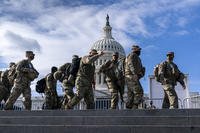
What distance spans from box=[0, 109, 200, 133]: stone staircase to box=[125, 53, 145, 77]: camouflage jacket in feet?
5.72

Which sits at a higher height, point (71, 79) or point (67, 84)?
point (71, 79)

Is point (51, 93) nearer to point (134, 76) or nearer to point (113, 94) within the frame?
point (113, 94)

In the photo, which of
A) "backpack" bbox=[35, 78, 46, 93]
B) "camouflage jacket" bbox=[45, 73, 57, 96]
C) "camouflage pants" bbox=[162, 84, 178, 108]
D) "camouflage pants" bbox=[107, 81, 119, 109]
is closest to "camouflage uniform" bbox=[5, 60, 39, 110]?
"camouflage jacket" bbox=[45, 73, 57, 96]

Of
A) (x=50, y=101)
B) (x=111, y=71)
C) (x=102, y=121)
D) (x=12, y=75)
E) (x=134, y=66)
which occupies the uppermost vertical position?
(x=134, y=66)

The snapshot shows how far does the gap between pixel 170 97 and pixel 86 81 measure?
9.18 ft

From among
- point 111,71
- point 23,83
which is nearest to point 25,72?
point 23,83

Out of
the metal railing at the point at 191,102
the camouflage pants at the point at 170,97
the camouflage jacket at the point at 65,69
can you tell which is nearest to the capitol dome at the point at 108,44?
the metal railing at the point at 191,102

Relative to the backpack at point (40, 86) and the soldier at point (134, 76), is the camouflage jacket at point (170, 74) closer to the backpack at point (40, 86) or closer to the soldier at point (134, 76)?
the soldier at point (134, 76)

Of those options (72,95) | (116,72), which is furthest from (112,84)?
(72,95)

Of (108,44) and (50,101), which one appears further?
(108,44)

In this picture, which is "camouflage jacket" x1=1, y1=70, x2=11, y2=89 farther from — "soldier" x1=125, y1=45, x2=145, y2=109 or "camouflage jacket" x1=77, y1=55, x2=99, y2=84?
"soldier" x1=125, y1=45, x2=145, y2=109

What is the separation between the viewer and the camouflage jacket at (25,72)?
13312 mm

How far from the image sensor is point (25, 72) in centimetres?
1338

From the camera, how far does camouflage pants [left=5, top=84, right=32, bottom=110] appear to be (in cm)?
1310
